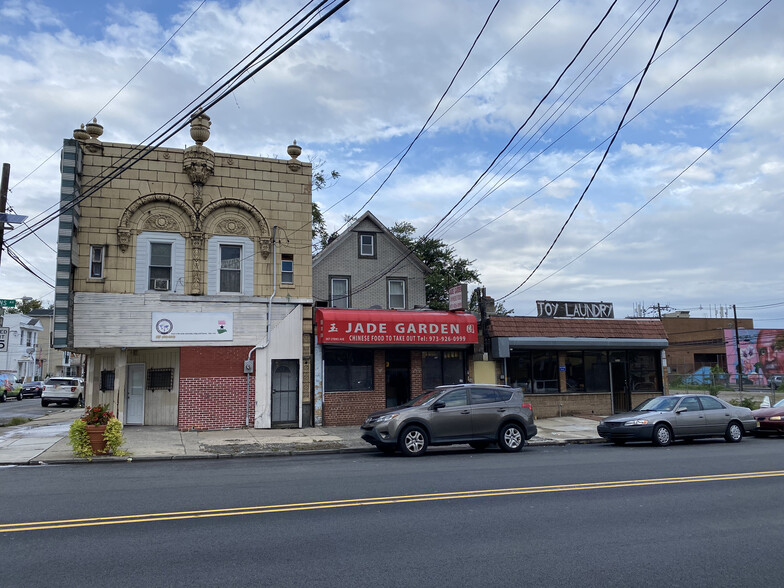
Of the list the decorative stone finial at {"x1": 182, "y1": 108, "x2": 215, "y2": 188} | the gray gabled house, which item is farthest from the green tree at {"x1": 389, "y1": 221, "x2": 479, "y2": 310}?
the decorative stone finial at {"x1": 182, "y1": 108, "x2": 215, "y2": 188}

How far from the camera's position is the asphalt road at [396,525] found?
5.51 meters

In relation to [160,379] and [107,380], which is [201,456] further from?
[107,380]

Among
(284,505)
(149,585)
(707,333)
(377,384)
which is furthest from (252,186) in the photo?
(707,333)

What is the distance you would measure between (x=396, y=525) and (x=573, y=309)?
1827cm

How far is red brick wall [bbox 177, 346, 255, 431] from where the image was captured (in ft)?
60.6

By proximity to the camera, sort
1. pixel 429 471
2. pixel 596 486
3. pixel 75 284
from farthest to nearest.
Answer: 1. pixel 75 284
2. pixel 429 471
3. pixel 596 486

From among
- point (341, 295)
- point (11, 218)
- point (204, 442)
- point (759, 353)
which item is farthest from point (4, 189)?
point (759, 353)

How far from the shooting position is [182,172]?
757 inches

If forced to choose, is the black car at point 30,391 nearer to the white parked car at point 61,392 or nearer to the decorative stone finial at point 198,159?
the white parked car at point 61,392

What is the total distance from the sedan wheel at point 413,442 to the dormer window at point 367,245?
50.8 feet

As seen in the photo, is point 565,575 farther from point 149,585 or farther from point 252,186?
point 252,186

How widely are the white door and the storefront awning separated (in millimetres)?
5757

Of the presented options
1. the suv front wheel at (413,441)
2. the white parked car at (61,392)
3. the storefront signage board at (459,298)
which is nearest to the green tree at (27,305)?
the white parked car at (61,392)

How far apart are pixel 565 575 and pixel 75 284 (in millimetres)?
16528
